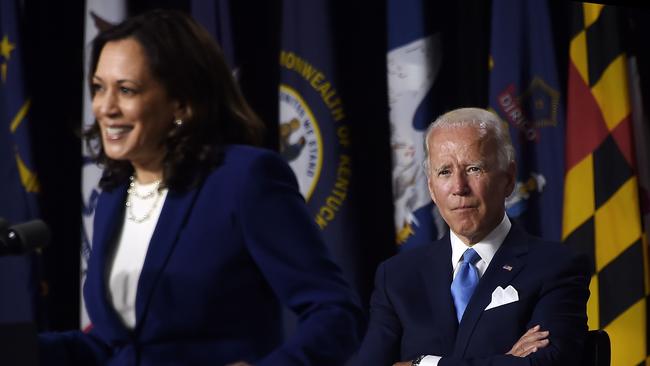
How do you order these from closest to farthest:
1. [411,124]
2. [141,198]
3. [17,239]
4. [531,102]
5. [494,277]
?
[17,239] < [141,198] < [494,277] < [411,124] < [531,102]

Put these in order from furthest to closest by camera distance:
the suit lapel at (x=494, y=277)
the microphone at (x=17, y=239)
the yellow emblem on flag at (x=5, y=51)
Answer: the yellow emblem on flag at (x=5, y=51) < the suit lapel at (x=494, y=277) < the microphone at (x=17, y=239)

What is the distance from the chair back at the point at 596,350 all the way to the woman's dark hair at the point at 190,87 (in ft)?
3.48

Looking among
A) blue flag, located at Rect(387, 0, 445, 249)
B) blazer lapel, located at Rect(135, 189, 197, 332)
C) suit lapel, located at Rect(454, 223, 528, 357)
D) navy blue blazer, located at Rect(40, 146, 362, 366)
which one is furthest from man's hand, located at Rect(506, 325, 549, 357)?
blue flag, located at Rect(387, 0, 445, 249)

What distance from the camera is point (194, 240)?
1643 millimetres

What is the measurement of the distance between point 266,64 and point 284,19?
7.3 inches

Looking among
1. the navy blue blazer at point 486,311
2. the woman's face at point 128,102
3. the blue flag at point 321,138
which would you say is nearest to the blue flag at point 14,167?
the blue flag at point 321,138

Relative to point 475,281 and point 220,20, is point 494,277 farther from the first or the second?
point 220,20

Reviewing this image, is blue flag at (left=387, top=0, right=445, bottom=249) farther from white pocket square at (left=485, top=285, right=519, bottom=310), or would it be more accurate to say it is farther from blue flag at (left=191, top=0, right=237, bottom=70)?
white pocket square at (left=485, top=285, right=519, bottom=310)

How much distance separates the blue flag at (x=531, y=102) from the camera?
403 cm

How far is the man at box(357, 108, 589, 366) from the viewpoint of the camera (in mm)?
2438

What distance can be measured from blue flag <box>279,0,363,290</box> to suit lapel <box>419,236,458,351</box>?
4.37 ft

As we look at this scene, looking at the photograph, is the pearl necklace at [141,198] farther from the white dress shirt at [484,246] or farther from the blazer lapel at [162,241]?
the white dress shirt at [484,246]

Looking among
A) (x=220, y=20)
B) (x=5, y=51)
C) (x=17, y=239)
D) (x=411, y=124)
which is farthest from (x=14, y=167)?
(x=17, y=239)

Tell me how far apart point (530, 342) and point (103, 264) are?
3.52 feet
